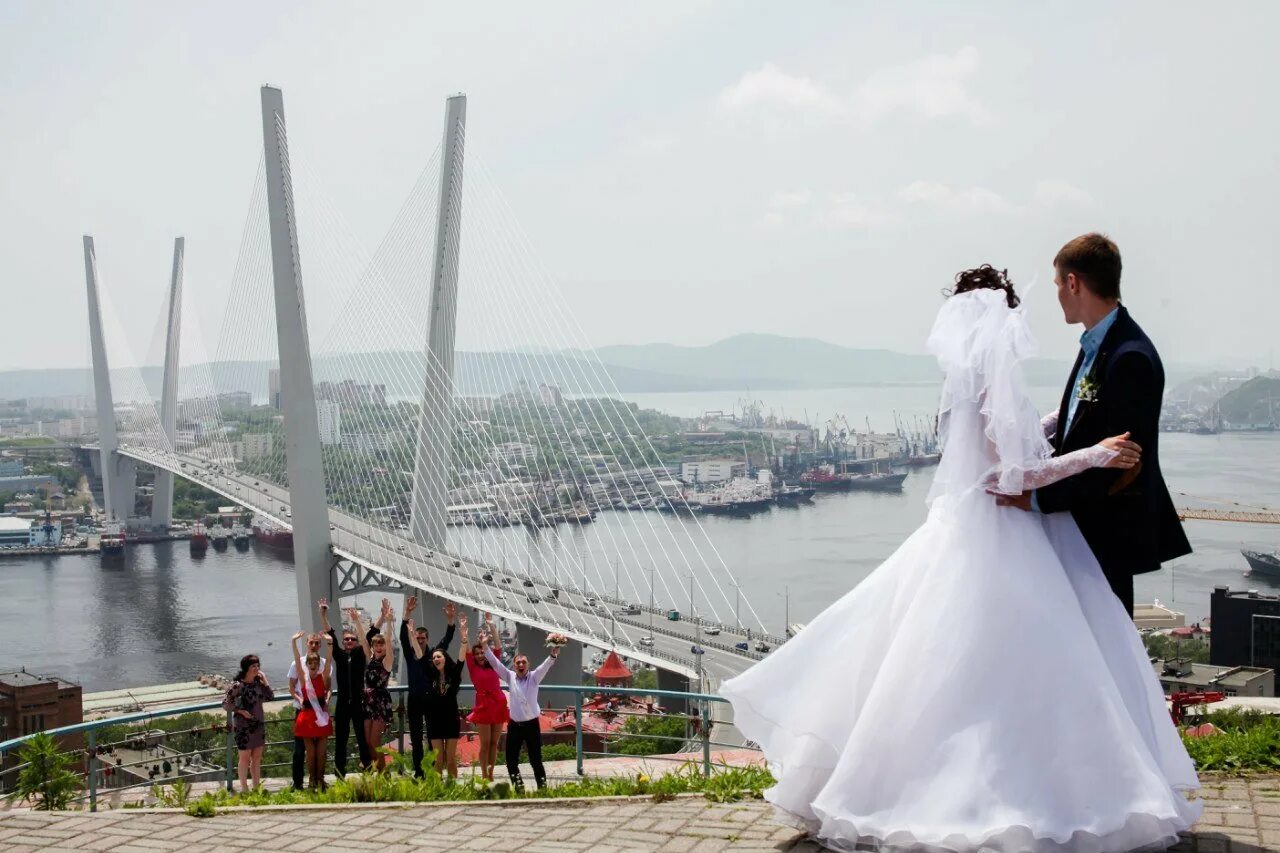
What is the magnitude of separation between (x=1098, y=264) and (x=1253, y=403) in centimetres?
8957

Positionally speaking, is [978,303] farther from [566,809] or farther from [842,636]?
[566,809]

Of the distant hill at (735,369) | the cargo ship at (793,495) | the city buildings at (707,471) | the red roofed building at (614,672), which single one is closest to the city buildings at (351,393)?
the red roofed building at (614,672)

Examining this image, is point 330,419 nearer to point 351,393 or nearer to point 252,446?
point 351,393

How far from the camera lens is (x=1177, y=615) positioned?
34062 mm

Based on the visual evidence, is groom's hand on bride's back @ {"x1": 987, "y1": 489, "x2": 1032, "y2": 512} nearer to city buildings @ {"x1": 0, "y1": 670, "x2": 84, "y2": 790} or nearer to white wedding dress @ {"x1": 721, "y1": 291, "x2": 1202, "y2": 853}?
white wedding dress @ {"x1": 721, "y1": 291, "x2": 1202, "y2": 853}

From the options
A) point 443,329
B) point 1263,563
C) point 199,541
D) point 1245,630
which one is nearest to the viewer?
point 443,329

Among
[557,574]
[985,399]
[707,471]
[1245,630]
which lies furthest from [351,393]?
[707,471]

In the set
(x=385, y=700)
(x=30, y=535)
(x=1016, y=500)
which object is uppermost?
(x=1016, y=500)

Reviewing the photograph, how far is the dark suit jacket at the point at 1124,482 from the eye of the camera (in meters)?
2.54

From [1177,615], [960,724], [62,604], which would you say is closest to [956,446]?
[960,724]

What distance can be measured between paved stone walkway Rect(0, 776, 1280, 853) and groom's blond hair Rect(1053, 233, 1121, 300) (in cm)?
108

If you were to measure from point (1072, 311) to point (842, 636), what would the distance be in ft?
2.62

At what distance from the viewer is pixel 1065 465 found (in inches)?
99.4

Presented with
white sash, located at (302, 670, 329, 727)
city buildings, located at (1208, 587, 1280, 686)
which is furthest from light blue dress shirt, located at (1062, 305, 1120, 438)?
city buildings, located at (1208, 587, 1280, 686)
